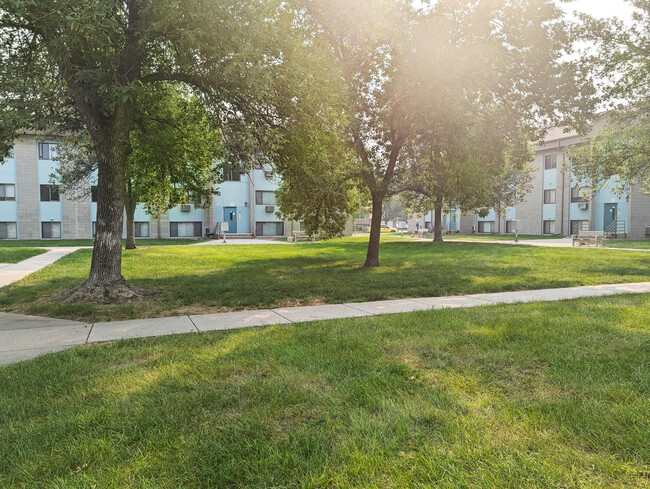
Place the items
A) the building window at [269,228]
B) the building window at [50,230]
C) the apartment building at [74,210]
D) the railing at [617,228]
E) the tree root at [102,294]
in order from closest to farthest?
the tree root at [102,294] < the railing at [617,228] < the apartment building at [74,210] < the building window at [50,230] < the building window at [269,228]

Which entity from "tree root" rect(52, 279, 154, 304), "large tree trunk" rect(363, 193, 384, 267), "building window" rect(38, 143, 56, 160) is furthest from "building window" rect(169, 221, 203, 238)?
"tree root" rect(52, 279, 154, 304)

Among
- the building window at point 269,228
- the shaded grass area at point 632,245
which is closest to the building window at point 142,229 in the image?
the building window at point 269,228

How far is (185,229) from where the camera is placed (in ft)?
140

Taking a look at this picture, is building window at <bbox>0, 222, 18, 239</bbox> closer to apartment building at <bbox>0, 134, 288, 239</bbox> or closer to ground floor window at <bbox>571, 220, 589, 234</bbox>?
apartment building at <bbox>0, 134, 288, 239</bbox>

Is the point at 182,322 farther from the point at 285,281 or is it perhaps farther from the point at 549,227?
the point at 549,227

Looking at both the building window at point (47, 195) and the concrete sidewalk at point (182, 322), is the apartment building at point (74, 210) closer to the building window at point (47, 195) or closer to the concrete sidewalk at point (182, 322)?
the building window at point (47, 195)

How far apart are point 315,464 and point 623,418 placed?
227 centimetres

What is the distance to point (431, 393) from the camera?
3592mm

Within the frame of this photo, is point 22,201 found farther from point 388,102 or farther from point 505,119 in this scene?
point 505,119

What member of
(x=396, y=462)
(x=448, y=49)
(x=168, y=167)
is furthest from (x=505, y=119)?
(x=396, y=462)

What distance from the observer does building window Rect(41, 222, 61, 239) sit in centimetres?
3800

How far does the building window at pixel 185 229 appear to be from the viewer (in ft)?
139

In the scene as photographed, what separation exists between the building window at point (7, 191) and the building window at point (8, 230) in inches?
89.2

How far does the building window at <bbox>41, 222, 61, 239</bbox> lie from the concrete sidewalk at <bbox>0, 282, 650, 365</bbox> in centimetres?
3643
